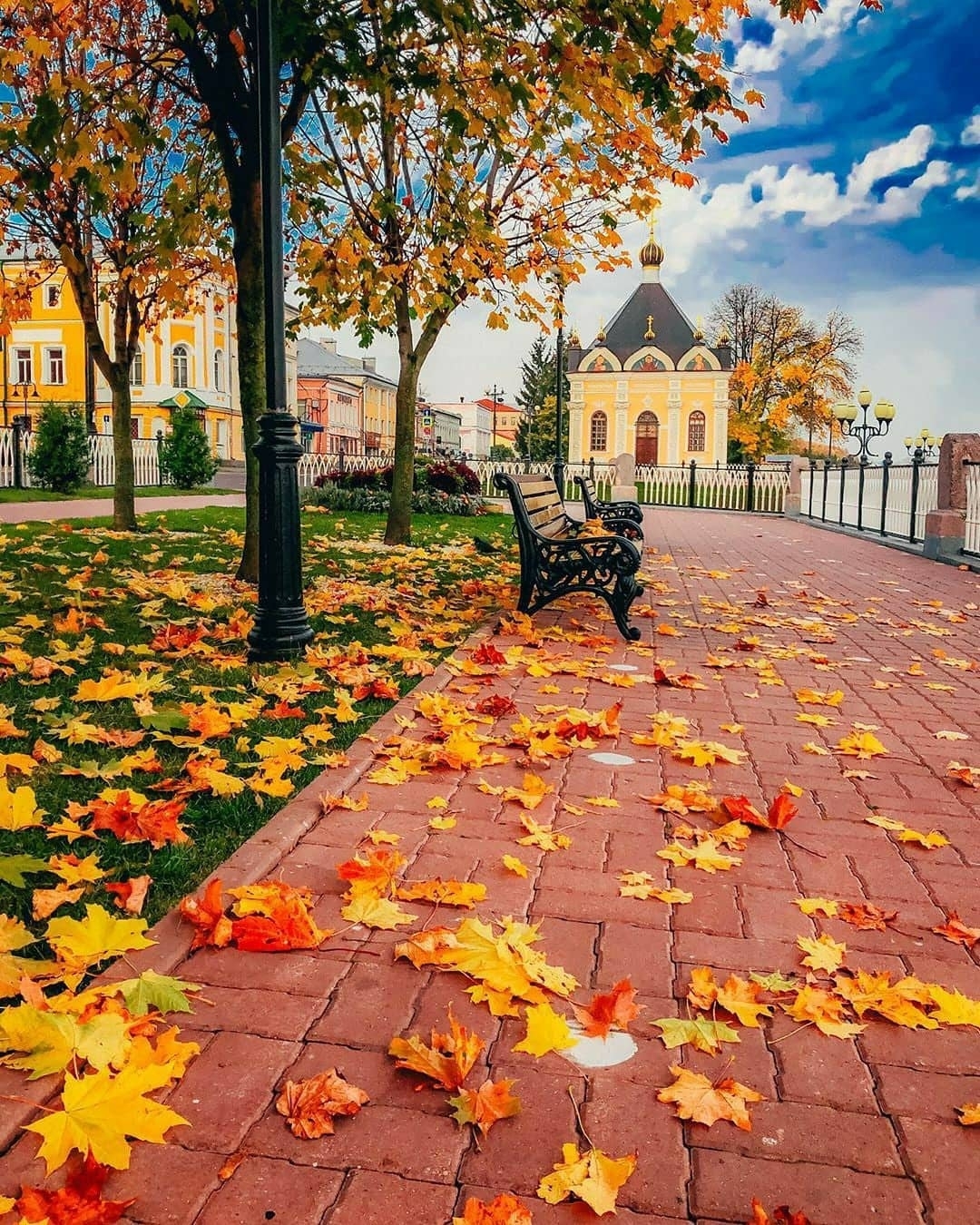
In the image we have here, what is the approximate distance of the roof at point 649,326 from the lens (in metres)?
75.4

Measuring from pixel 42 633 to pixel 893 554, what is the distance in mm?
12868

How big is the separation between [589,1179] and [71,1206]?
873 millimetres

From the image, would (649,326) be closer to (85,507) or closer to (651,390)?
(651,390)

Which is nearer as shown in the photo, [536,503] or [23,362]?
[536,503]

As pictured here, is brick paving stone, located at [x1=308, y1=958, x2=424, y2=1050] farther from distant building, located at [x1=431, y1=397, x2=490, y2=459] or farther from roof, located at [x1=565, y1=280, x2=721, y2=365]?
distant building, located at [x1=431, y1=397, x2=490, y2=459]

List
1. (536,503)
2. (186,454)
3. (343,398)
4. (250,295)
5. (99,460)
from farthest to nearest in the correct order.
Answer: (343,398) < (99,460) < (186,454) < (536,503) < (250,295)

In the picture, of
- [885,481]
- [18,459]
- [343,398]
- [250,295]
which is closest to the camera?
[250,295]

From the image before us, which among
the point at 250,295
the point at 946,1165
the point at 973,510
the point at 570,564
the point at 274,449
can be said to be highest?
the point at 250,295

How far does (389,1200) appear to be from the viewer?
167 cm

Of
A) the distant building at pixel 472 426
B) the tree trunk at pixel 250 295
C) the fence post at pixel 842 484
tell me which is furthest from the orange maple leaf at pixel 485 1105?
the distant building at pixel 472 426

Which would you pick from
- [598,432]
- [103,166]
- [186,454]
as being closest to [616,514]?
[103,166]

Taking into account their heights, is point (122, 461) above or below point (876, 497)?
above

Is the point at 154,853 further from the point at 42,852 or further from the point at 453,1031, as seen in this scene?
the point at 453,1031

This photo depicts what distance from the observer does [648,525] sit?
70.3 ft
